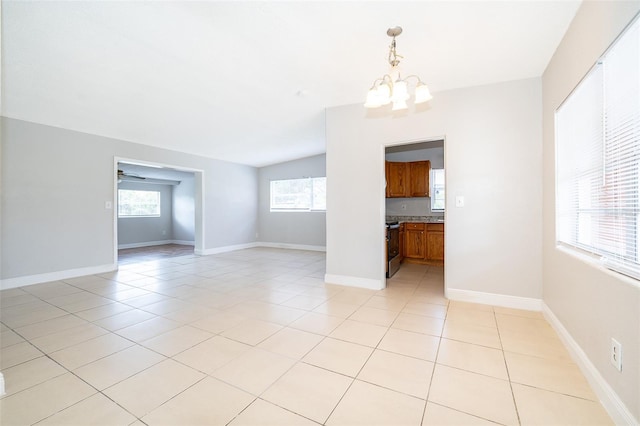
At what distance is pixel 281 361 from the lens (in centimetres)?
193

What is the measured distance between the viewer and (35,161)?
3998 mm

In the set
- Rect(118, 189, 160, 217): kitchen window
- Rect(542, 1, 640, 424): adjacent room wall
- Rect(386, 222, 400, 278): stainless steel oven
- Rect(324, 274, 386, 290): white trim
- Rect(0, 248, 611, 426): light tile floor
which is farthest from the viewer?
Rect(118, 189, 160, 217): kitchen window

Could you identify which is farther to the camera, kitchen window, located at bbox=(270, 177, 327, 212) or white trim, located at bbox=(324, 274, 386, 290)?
kitchen window, located at bbox=(270, 177, 327, 212)

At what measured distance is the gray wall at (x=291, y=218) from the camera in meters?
7.11

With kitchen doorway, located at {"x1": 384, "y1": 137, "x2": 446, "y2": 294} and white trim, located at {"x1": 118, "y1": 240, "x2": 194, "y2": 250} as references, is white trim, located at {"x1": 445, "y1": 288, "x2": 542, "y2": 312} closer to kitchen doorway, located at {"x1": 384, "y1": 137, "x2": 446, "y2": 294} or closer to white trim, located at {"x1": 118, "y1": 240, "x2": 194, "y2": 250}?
kitchen doorway, located at {"x1": 384, "y1": 137, "x2": 446, "y2": 294}

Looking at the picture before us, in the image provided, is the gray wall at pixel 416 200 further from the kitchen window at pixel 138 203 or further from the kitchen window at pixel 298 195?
the kitchen window at pixel 138 203

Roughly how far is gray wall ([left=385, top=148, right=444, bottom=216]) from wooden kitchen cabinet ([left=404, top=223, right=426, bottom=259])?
0.71 metres

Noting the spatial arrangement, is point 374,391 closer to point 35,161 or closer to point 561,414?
point 561,414

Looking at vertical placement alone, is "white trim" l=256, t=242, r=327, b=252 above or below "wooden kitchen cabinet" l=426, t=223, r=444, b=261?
below

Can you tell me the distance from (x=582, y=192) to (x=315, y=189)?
5.71 m

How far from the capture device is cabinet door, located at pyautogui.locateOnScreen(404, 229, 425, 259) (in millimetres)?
5188

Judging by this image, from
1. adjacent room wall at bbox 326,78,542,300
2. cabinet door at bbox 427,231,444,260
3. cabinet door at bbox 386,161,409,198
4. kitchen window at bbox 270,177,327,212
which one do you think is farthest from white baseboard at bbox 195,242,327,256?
adjacent room wall at bbox 326,78,542,300

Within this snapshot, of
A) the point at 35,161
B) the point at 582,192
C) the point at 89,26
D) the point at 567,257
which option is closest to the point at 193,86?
the point at 89,26

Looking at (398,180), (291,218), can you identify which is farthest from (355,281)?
(291,218)
